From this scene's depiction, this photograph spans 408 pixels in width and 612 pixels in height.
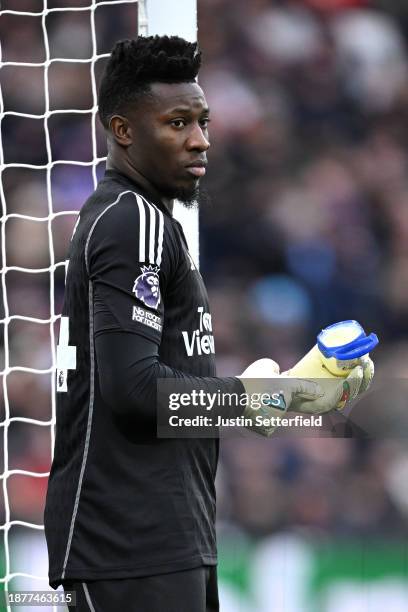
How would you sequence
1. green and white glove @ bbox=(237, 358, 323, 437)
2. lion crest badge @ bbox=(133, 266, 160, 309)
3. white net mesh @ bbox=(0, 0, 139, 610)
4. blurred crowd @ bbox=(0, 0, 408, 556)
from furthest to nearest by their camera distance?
blurred crowd @ bbox=(0, 0, 408, 556) → white net mesh @ bbox=(0, 0, 139, 610) → green and white glove @ bbox=(237, 358, 323, 437) → lion crest badge @ bbox=(133, 266, 160, 309)

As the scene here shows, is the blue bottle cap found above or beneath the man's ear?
beneath

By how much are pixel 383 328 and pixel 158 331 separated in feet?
11.0

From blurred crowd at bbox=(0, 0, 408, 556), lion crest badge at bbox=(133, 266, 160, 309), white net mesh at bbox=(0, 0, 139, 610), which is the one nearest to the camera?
lion crest badge at bbox=(133, 266, 160, 309)

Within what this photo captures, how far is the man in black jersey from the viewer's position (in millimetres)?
1781

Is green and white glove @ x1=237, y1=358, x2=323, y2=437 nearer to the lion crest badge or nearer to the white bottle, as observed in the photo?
the white bottle

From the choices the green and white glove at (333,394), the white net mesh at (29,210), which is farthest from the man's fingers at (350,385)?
the white net mesh at (29,210)

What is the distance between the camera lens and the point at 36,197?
15.6ft

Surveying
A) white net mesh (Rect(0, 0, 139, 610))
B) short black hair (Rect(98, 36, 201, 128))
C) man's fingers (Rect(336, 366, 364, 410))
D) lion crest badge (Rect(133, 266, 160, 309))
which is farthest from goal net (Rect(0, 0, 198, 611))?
lion crest badge (Rect(133, 266, 160, 309))

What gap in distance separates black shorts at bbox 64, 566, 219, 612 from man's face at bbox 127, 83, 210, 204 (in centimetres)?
66

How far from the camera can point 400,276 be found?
5125 millimetres

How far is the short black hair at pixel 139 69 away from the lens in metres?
2.00

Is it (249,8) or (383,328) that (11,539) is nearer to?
(383,328)

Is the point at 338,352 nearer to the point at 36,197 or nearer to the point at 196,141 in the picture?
the point at 196,141

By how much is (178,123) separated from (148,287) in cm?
36
